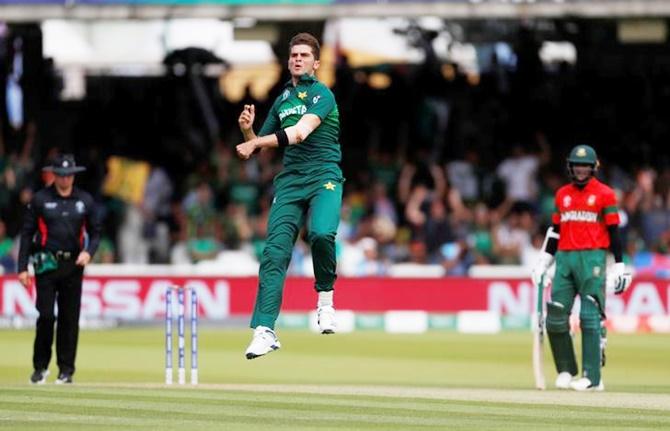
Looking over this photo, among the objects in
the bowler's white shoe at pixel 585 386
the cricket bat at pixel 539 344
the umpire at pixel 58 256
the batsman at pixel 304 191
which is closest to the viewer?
the batsman at pixel 304 191

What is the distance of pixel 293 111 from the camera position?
1225cm

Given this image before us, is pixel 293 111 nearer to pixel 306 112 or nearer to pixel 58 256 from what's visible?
pixel 306 112

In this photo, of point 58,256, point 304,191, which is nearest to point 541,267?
point 304,191

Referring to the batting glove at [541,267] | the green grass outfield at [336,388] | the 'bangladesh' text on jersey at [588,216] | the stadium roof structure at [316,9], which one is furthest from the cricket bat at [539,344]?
the stadium roof structure at [316,9]

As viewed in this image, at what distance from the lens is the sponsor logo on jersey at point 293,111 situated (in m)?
12.2

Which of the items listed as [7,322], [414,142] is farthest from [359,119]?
[7,322]

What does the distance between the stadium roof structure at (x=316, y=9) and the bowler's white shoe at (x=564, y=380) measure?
1018 centimetres

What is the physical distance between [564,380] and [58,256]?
181 inches

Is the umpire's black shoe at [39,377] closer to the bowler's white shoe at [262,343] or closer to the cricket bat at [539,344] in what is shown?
the cricket bat at [539,344]

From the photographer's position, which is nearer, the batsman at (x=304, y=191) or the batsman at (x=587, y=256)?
the batsman at (x=304, y=191)

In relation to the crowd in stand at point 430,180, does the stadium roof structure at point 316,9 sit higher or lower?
higher

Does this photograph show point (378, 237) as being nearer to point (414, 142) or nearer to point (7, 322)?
point (414, 142)

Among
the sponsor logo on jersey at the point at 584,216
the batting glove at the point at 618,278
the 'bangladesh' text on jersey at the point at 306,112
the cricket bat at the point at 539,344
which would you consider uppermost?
the 'bangladesh' text on jersey at the point at 306,112

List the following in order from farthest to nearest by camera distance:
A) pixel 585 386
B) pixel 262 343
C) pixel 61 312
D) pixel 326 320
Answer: pixel 61 312 → pixel 585 386 → pixel 326 320 → pixel 262 343
